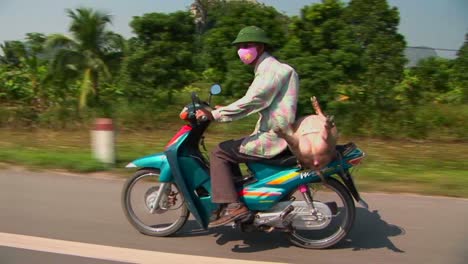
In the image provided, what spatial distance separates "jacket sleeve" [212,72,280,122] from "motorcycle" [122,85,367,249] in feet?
0.72

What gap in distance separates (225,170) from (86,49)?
1216 cm

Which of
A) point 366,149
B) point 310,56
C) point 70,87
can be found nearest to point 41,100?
point 70,87

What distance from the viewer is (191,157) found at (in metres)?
4.66

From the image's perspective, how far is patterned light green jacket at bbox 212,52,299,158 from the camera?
4.30 m

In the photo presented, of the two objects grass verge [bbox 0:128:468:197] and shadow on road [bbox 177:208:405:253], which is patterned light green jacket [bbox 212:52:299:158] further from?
grass verge [bbox 0:128:468:197]

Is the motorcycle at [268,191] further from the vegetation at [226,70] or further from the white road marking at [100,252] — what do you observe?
the vegetation at [226,70]

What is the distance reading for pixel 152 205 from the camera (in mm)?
4805

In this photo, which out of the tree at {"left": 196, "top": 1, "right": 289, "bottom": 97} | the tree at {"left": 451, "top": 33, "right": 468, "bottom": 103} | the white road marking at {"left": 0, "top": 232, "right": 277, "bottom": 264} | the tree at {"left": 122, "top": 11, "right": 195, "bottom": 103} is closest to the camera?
the white road marking at {"left": 0, "top": 232, "right": 277, "bottom": 264}

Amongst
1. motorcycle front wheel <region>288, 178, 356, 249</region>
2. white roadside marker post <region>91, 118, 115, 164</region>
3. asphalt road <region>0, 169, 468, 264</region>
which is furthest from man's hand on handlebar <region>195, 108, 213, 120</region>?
white roadside marker post <region>91, 118, 115, 164</region>

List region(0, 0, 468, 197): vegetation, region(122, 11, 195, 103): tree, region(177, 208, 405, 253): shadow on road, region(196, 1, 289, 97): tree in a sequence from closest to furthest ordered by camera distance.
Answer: region(177, 208, 405, 253): shadow on road
region(0, 0, 468, 197): vegetation
region(196, 1, 289, 97): tree
region(122, 11, 195, 103): tree

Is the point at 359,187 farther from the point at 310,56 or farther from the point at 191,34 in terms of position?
the point at 191,34

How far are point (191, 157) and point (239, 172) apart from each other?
432 millimetres

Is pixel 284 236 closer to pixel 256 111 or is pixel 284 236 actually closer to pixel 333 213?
pixel 333 213

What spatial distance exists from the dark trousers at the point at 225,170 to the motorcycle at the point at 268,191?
0.11 metres
